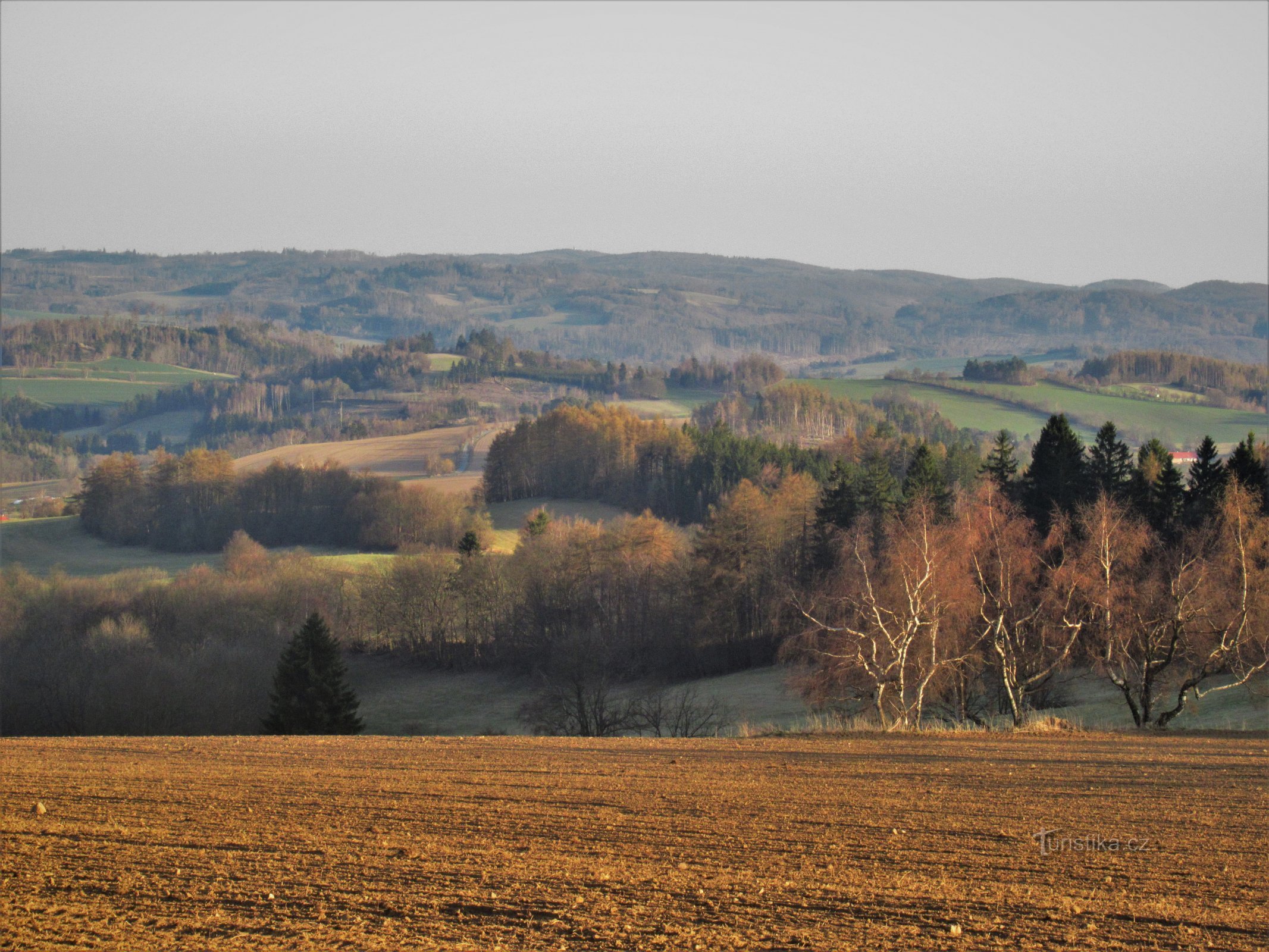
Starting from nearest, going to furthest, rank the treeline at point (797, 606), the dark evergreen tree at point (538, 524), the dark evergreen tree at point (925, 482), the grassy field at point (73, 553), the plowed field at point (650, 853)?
the plowed field at point (650, 853)
the treeline at point (797, 606)
the dark evergreen tree at point (925, 482)
the dark evergreen tree at point (538, 524)
the grassy field at point (73, 553)

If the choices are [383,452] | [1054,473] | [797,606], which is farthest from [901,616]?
[383,452]

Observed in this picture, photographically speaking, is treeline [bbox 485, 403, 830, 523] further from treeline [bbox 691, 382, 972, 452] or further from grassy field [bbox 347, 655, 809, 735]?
grassy field [bbox 347, 655, 809, 735]

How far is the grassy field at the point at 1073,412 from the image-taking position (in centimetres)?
14400

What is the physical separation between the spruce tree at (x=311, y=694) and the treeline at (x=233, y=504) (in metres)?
58.2

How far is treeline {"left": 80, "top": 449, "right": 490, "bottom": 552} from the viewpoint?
10344cm

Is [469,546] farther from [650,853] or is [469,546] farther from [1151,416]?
[1151,416]

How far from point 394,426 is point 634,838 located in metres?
177

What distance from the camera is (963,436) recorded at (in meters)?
142

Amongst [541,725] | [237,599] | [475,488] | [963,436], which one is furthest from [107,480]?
[963,436]

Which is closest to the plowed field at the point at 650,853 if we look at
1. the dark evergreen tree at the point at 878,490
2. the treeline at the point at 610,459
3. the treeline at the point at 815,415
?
the dark evergreen tree at the point at 878,490

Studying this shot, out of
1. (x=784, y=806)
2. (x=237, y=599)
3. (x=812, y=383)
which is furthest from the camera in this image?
(x=812, y=383)

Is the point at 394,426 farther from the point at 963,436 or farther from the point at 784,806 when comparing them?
the point at 784,806

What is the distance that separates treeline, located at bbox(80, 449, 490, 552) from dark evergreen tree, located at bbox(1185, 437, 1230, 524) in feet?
206

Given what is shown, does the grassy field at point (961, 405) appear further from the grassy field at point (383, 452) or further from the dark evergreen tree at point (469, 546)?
the dark evergreen tree at point (469, 546)
